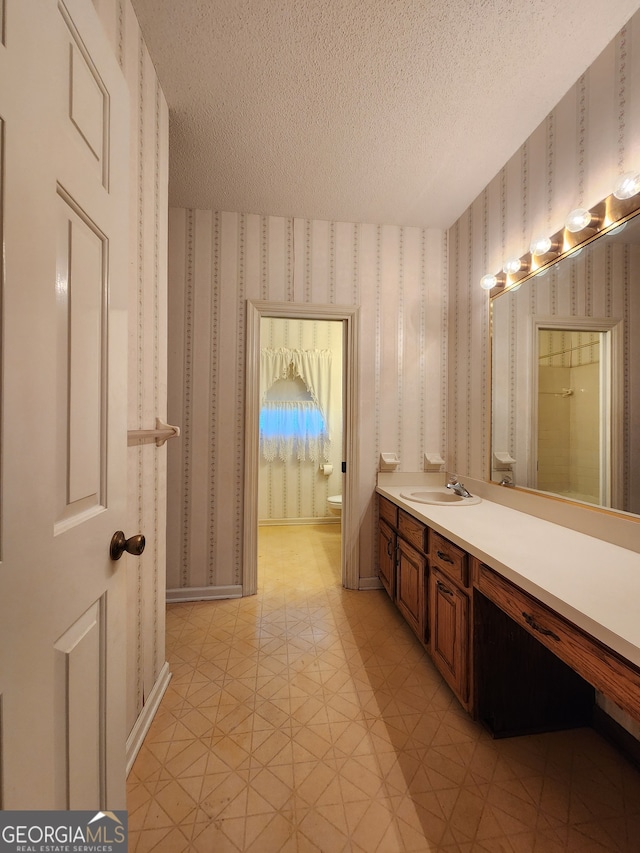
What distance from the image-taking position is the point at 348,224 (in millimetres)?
2656

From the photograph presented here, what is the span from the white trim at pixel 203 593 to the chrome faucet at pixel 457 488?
1636 mm

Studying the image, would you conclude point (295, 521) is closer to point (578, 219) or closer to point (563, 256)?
point (563, 256)

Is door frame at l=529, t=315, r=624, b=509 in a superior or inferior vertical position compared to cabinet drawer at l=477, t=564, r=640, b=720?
superior

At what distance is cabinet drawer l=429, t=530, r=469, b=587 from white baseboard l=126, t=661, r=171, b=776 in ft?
4.46

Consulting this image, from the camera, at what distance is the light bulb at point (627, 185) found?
1247 millimetres

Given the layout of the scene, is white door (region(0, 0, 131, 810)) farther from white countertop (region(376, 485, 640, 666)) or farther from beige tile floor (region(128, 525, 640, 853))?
white countertop (region(376, 485, 640, 666))

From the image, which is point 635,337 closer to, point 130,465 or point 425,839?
point 425,839

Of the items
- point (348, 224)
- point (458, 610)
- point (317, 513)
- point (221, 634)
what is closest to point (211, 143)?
point (348, 224)

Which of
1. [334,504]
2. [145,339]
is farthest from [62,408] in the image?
[334,504]

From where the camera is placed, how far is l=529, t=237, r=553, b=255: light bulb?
1677 mm

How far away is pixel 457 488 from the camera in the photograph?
2.28m

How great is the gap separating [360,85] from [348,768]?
2738 millimetres

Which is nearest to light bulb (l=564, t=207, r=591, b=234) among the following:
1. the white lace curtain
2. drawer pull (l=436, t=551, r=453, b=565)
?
drawer pull (l=436, t=551, r=453, b=565)

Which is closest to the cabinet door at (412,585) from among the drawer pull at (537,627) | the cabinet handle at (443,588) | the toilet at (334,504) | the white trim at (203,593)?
the cabinet handle at (443,588)
